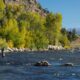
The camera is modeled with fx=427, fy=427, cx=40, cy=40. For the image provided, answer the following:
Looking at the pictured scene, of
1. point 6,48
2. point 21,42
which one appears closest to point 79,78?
point 6,48

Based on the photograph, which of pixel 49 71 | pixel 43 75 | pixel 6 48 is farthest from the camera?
pixel 6 48

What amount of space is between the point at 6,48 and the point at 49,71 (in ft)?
337

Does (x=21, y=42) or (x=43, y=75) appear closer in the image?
(x=43, y=75)

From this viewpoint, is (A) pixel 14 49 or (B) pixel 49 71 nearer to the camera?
(B) pixel 49 71

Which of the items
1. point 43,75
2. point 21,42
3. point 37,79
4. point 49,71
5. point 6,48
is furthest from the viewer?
point 21,42

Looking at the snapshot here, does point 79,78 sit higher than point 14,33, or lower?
lower

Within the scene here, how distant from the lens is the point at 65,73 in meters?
71.9

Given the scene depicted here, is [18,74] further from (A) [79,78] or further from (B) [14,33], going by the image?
(B) [14,33]

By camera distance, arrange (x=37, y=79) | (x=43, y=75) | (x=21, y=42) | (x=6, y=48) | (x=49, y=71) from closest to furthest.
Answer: (x=37, y=79) < (x=43, y=75) < (x=49, y=71) < (x=6, y=48) < (x=21, y=42)

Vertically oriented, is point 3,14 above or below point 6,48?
above

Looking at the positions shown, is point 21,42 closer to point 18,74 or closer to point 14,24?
point 14,24

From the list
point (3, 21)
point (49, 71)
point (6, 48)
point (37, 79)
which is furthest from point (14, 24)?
point (37, 79)

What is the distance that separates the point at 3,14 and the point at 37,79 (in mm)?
137297

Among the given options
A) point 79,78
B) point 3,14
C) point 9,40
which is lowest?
point 79,78
